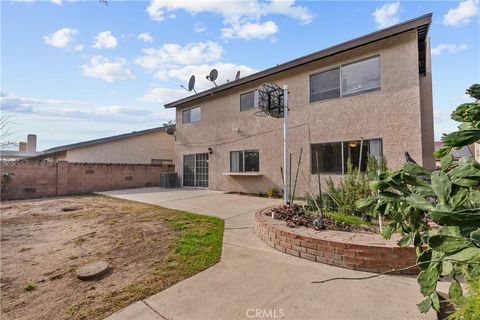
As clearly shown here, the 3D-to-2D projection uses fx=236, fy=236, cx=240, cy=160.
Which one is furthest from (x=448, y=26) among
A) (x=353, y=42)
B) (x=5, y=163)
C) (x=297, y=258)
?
(x=5, y=163)

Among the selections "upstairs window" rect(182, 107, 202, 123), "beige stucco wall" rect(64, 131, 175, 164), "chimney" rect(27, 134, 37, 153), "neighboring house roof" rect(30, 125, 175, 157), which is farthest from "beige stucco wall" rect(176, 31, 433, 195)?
"chimney" rect(27, 134, 37, 153)

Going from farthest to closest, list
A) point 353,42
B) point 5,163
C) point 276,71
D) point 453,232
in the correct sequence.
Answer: point 5,163, point 276,71, point 353,42, point 453,232

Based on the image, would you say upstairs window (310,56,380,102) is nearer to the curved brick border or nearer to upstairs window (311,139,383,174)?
upstairs window (311,139,383,174)

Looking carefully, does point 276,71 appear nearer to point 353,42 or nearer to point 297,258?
point 353,42

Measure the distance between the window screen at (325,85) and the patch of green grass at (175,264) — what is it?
621cm

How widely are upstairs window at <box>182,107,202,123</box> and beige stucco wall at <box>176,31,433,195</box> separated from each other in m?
0.47

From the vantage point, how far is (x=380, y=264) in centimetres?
331

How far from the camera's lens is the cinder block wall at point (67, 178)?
39.5 ft

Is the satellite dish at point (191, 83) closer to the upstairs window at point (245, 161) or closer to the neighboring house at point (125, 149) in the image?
the neighboring house at point (125, 149)

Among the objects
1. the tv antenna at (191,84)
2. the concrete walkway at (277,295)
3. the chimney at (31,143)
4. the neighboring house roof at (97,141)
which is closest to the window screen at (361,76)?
the concrete walkway at (277,295)

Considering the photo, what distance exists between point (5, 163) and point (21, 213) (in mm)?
5659

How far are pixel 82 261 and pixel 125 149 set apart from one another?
15.3m

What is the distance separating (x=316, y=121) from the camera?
30.2 feet

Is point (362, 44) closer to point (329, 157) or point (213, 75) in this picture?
point (329, 157)
